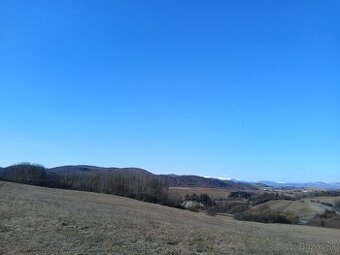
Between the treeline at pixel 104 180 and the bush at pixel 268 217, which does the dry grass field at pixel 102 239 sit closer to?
the bush at pixel 268 217

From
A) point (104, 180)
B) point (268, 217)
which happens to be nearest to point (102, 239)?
point (268, 217)

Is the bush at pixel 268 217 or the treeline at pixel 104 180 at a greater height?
the treeline at pixel 104 180

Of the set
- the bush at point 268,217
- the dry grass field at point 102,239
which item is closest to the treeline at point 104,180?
the bush at point 268,217

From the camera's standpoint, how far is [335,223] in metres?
92.0

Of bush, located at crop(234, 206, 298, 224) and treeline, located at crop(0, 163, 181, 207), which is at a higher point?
treeline, located at crop(0, 163, 181, 207)

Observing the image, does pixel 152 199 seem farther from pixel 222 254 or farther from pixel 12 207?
pixel 222 254

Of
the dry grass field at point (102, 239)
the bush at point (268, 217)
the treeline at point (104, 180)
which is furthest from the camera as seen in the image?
the treeline at point (104, 180)

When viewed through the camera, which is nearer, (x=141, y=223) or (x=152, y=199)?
(x=141, y=223)

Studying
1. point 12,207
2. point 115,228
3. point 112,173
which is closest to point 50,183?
point 112,173

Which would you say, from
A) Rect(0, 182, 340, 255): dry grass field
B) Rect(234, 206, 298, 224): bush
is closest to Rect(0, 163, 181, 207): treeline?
Rect(234, 206, 298, 224): bush

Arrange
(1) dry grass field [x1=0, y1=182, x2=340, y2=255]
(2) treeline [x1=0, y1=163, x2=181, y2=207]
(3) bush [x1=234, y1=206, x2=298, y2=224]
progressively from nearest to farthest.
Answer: (1) dry grass field [x1=0, y1=182, x2=340, y2=255], (3) bush [x1=234, y1=206, x2=298, y2=224], (2) treeline [x1=0, y1=163, x2=181, y2=207]

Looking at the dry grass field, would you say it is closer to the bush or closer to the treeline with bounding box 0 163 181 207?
the bush

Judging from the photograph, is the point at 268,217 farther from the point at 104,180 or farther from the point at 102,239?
the point at 102,239

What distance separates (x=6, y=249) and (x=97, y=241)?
3.88 metres
